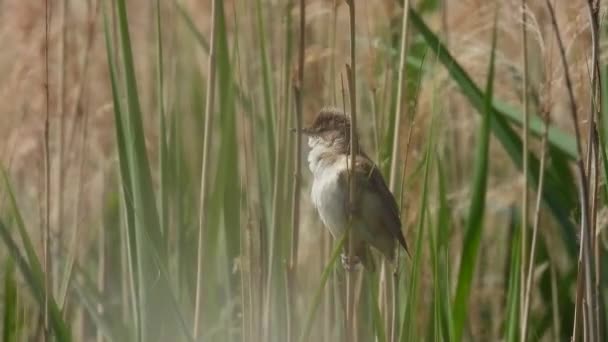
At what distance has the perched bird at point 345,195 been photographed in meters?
2.46

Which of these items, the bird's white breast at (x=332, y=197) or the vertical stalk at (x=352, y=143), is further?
the bird's white breast at (x=332, y=197)

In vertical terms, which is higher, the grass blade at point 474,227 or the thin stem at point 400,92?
the thin stem at point 400,92

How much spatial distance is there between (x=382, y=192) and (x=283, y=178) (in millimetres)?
379

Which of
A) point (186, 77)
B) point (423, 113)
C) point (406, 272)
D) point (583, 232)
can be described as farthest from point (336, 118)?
point (186, 77)

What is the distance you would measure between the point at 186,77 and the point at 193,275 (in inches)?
57.6

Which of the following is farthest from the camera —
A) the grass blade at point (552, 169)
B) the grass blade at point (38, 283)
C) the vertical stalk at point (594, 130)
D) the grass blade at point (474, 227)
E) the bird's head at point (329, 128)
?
the grass blade at point (552, 169)

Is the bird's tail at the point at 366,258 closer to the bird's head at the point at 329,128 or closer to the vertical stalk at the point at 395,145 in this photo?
the vertical stalk at the point at 395,145

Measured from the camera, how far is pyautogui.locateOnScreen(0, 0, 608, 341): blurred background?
2090 millimetres

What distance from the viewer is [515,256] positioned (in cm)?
232

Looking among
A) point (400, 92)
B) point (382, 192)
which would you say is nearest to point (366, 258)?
point (382, 192)

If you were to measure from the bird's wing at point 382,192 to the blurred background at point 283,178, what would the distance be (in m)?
0.06

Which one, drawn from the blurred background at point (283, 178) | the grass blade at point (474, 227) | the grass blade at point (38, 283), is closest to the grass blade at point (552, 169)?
the blurred background at point (283, 178)

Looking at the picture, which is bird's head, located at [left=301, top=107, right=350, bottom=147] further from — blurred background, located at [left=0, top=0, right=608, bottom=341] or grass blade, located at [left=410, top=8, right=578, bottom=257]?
grass blade, located at [left=410, top=8, right=578, bottom=257]

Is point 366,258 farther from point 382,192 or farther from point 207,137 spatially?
point 207,137
